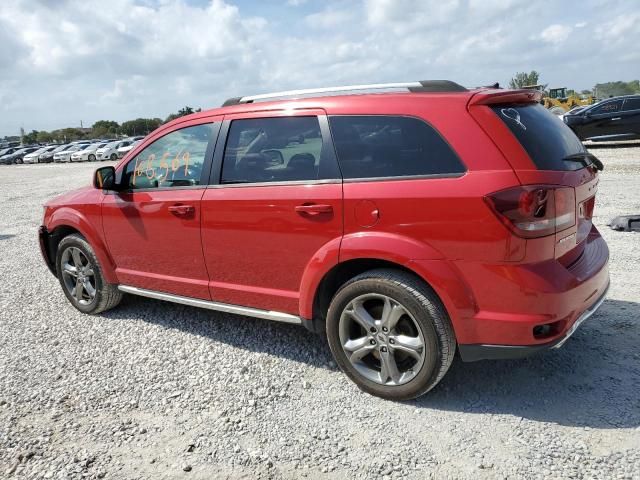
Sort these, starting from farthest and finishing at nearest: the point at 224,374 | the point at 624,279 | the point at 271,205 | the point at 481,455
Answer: the point at 624,279
the point at 224,374
the point at 271,205
the point at 481,455

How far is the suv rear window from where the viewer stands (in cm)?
277

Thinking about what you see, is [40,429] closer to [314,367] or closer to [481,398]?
[314,367]

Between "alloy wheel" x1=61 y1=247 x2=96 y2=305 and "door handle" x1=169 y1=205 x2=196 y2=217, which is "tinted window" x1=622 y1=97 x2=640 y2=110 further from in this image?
"alloy wheel" x1=61 y1=247 x2=96 y2=305

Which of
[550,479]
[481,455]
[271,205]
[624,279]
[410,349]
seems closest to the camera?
[550,479]

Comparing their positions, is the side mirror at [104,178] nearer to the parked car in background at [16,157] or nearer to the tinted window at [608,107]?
the tinted window at [608,107]

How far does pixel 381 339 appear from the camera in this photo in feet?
10.2

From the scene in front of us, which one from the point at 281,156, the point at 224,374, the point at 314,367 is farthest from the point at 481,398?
the point at 281,156

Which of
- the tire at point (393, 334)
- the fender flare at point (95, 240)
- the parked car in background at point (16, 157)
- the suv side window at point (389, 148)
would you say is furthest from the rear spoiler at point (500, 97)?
the parked car in background at point (16, 157)

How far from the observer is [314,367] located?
11.9 ft

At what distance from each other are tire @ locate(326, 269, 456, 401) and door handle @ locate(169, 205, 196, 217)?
1.28 meters

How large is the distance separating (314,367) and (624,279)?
10.3 feet

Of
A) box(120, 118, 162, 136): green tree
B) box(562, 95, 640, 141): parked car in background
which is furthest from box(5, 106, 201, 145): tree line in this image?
box(562, 95, 640, 141): parked car in background

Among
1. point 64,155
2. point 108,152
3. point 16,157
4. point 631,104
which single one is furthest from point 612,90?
point 16,157

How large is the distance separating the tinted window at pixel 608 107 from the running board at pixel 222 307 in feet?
51.6
